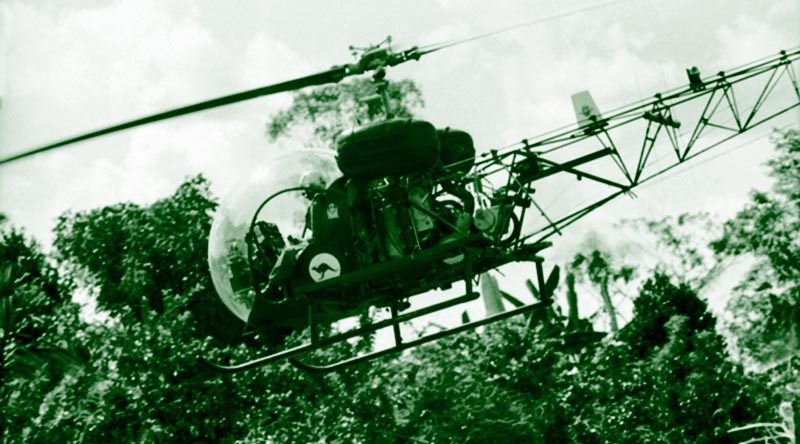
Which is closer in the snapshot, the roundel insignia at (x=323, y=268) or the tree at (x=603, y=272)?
the roundel insignia at (x=323, y=268)

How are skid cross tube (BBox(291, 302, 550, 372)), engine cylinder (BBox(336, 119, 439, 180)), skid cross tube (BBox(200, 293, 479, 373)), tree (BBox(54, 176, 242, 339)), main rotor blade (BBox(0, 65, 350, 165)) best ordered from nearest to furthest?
main rotor blade (BBox(0, 65, 350, 165)), engine cylinder (BBox(336, 119, 439, 180)), skid cross tube (BBox(200, 293, 479, 373)), skid cross tube (BBox(291, 302, 550, 372)), tree (BBox(54, 176, 242, 339))

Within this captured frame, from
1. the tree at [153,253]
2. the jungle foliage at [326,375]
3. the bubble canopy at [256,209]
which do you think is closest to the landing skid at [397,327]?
the bubble canopy at [256,209]

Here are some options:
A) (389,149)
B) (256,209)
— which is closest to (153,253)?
(256,209)

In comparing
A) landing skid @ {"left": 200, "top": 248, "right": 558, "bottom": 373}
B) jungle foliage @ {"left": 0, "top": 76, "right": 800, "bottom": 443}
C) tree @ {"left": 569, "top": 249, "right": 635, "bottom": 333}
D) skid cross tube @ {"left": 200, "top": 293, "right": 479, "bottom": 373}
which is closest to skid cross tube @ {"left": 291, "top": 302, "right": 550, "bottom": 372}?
landing skid @ {"left": 200, "top": 248, "right": 558, "bottom": 373}

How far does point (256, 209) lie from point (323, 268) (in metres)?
0.77

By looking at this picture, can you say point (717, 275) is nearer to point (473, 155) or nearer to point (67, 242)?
point (67, 242)

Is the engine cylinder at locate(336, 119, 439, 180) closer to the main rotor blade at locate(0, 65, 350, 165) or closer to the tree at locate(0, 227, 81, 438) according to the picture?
the main rotor blade at locate(0, 65, 350, 165)

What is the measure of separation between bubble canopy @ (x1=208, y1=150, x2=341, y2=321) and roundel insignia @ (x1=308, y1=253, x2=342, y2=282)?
43 cm

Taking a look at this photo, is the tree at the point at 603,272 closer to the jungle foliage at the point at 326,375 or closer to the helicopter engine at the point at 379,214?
the jungle foliage at the point at 326,375

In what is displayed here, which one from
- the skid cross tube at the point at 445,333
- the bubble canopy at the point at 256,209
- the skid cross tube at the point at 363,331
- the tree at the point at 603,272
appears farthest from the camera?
the tree at the point at 603,272

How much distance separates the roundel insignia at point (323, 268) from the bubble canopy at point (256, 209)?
43 cm

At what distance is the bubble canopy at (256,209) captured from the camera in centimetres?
862

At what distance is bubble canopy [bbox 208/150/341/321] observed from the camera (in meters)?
8.62

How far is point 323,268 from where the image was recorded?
835cm
